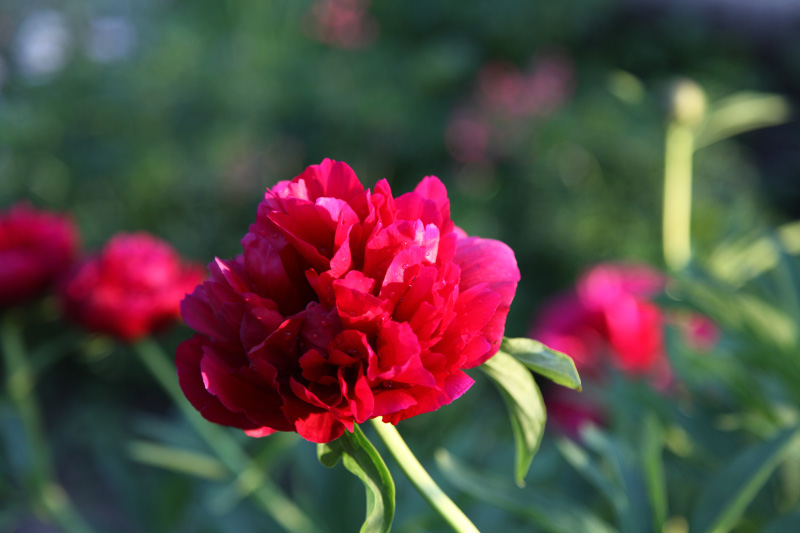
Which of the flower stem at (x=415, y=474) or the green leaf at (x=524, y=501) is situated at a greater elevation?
the flower stem at (x=415, y=474)

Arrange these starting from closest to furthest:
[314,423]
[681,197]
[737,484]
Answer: [314,423], [737,484], [681,197]

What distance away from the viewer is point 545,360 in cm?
32

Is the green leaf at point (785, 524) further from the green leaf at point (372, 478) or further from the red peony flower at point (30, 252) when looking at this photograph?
the red peony flower at point (30, 252)

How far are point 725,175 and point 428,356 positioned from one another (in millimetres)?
2114

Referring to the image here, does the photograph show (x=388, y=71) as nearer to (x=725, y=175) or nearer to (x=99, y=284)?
(x=725, y=175)

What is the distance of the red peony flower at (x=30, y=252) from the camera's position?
2.26 feet

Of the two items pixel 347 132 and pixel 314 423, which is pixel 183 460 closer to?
pixel 314 423

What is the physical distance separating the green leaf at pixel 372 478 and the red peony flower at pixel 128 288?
42 cm

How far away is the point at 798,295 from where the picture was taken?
645mm

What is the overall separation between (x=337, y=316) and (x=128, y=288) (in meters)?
0.50

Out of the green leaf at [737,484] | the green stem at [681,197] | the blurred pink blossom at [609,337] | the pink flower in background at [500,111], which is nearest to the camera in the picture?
the green leaf at [737,484]

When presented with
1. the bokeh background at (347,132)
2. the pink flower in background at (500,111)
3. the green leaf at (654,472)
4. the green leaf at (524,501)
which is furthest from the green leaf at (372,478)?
the pink flower in background at (500,111)

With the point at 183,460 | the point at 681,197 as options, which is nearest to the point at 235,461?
the point at 183,460

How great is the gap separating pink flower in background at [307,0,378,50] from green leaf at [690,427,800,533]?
8.14ft
